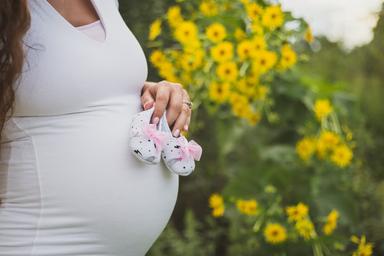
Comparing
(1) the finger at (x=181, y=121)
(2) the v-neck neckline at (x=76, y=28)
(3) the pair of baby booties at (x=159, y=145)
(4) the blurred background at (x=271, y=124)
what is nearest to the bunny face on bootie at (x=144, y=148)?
(3) the pair of baby booties at (x=159, y=145)

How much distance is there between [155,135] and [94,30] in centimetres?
25

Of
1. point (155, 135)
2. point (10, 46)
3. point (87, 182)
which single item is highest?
point (10, 46)

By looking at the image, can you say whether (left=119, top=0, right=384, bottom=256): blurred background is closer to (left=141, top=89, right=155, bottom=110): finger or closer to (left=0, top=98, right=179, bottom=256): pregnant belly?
(left=141, top=89, right=155, bottom=110): finger

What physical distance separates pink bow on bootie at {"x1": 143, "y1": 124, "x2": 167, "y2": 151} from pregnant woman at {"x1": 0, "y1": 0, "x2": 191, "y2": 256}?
5cm

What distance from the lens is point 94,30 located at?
4.09 feet

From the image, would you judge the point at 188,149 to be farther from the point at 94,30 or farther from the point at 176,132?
the point at 94,30

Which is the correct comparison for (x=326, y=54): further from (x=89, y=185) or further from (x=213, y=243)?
(x=89, y=185)

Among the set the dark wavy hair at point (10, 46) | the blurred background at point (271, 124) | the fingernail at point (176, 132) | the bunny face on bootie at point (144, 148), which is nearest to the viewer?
the dark wavy hair at point (10, 46)

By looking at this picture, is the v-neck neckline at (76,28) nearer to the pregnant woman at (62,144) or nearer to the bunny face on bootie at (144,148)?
the pregnant woman at (62,144)

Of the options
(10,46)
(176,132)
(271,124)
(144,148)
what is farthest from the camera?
(271,124)

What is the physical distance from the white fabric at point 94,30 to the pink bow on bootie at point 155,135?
21 cm

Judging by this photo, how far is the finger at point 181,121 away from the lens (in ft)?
4.21

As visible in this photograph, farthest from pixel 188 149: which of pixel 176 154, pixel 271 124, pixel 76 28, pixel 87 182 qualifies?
pixel 271 124

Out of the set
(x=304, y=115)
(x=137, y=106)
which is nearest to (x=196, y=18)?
(x=304, y=115)
